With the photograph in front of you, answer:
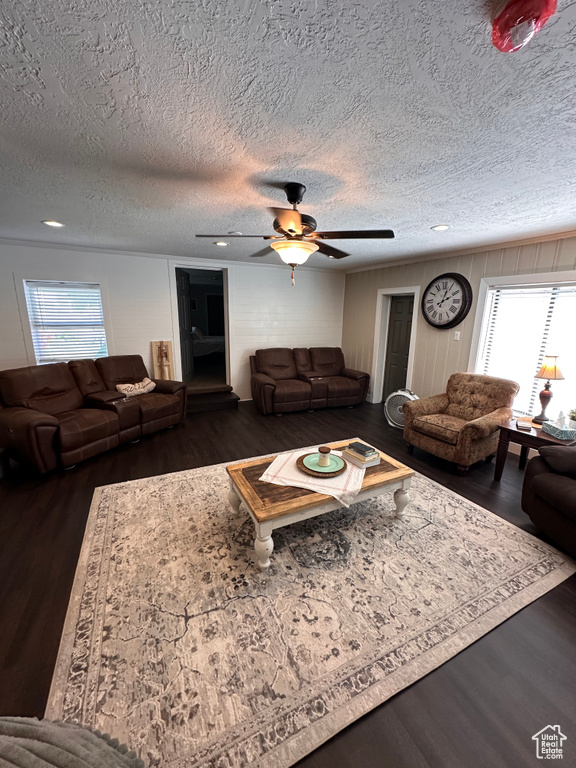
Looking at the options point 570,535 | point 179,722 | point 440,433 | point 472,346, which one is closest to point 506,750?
point 179,722

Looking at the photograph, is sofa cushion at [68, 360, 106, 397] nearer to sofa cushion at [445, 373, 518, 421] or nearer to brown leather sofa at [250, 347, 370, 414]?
brown leather sofa at [250, 347, 370, 414]

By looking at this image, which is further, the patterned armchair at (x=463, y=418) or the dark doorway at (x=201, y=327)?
the dark doorway at (x=201, y=327)

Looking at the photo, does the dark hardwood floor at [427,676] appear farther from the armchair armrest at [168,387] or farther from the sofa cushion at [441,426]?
the armchair armrest at [168,387]

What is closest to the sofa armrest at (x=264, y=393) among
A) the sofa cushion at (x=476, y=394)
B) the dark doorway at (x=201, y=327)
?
the dark doorway at (x=201, y=327)

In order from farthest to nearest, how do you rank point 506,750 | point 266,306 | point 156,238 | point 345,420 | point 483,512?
point 266,306
point 345,420
point 156,238
point 483,512
point 506,750

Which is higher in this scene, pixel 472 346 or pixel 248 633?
pixel 472 346

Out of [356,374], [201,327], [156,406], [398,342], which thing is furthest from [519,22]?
[201,327]

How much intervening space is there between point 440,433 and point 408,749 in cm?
246

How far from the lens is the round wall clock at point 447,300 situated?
12.6 feet

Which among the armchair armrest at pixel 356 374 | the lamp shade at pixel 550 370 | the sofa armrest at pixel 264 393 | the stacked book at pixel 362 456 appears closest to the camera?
the stacked book at pixel 362 456

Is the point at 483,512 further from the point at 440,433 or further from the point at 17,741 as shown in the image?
the point at 17,741

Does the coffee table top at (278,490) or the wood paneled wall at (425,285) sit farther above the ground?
the wood paneled wall at (425,285)

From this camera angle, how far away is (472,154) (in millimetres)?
1584

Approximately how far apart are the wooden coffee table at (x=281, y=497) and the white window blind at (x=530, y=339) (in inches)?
82.7
